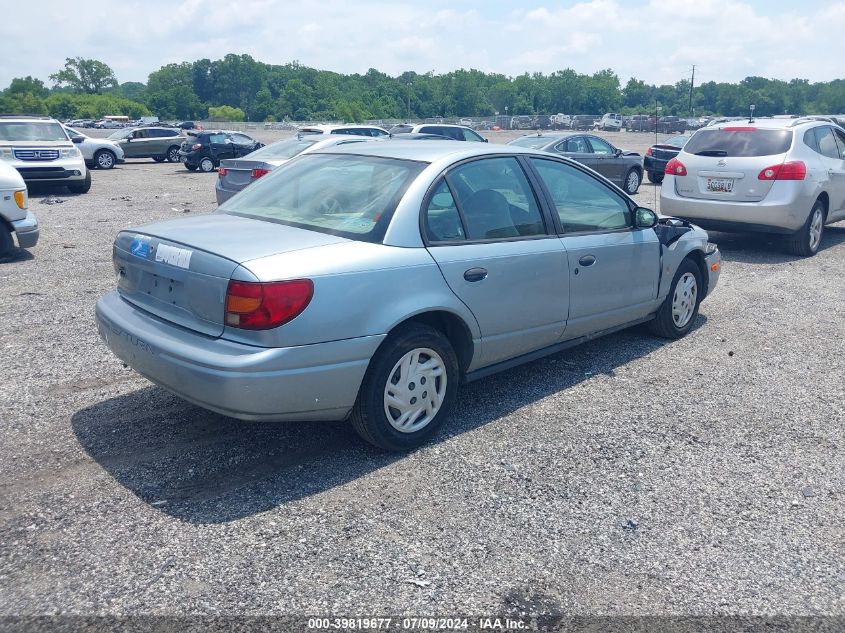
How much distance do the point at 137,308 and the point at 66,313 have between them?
3159mm

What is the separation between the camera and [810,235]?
33.8 ft

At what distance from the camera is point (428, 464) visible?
4.26 meters

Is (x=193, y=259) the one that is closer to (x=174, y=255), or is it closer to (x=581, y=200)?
(x=174, y=255)

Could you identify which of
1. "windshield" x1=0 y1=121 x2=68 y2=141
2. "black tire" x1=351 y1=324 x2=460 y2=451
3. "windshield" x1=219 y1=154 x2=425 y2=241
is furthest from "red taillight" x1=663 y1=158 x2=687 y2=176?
"windshield" x1=0 y1=121 x2=68 y2=141

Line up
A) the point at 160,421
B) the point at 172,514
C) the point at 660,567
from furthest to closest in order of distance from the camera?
the point at 160,421
the point at 172,514
the point at 660,567

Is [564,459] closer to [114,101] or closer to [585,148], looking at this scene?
[585,148]

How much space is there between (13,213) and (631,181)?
45.5ft

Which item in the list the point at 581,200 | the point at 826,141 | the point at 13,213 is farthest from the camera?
the point at 826,141

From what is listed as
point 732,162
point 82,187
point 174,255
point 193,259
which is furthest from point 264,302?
point 82,187

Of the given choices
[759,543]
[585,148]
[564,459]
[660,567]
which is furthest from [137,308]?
[585,148]

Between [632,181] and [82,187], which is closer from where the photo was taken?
[82,187]

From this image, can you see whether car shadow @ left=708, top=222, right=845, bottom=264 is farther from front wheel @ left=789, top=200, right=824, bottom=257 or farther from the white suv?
the white suv

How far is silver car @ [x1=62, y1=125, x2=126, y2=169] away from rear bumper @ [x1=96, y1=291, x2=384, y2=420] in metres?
25.1

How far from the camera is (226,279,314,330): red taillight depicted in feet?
12.1
